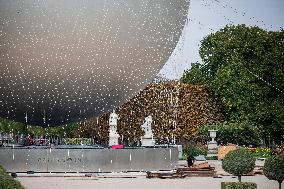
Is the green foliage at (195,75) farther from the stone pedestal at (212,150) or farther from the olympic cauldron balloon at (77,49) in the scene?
the olympic cauldron balloon at (77,49)

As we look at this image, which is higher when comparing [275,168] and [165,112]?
[165,112]

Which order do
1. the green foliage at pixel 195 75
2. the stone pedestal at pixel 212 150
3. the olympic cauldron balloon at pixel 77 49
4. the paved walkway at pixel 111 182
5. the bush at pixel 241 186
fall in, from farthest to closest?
the green foliage at pixel 195 75
the stone pedestal at pixel 212 150
the paved walkway at pixel 111 182
the olympic cauldron balloon at pixel 77 49
the bush at pixel 241 186

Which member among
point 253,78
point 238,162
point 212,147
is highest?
point 253,78

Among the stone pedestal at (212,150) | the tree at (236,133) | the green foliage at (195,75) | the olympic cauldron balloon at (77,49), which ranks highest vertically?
the green foliage at (195,75)

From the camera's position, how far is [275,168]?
1464 cm

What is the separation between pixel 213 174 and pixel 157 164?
2.46 metres

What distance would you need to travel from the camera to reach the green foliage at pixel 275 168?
1458 centimetres

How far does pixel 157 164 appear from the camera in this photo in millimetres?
20719

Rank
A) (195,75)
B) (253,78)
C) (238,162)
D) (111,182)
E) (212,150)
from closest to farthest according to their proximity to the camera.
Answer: (238,162) < (111,182) < (212,150) < (253,78) < (195,75)

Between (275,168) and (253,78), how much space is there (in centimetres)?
3327

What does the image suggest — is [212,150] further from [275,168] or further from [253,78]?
[275,168]

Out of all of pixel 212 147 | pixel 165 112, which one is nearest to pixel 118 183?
pixel 212 147

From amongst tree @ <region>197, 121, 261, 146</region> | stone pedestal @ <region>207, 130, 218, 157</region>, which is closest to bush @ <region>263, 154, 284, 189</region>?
stone pedestal @ <region>207, 130, 218, 157</region>

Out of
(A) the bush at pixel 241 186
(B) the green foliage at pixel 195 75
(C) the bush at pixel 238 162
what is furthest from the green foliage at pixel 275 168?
(B) the green foliage at pixel 195 75
